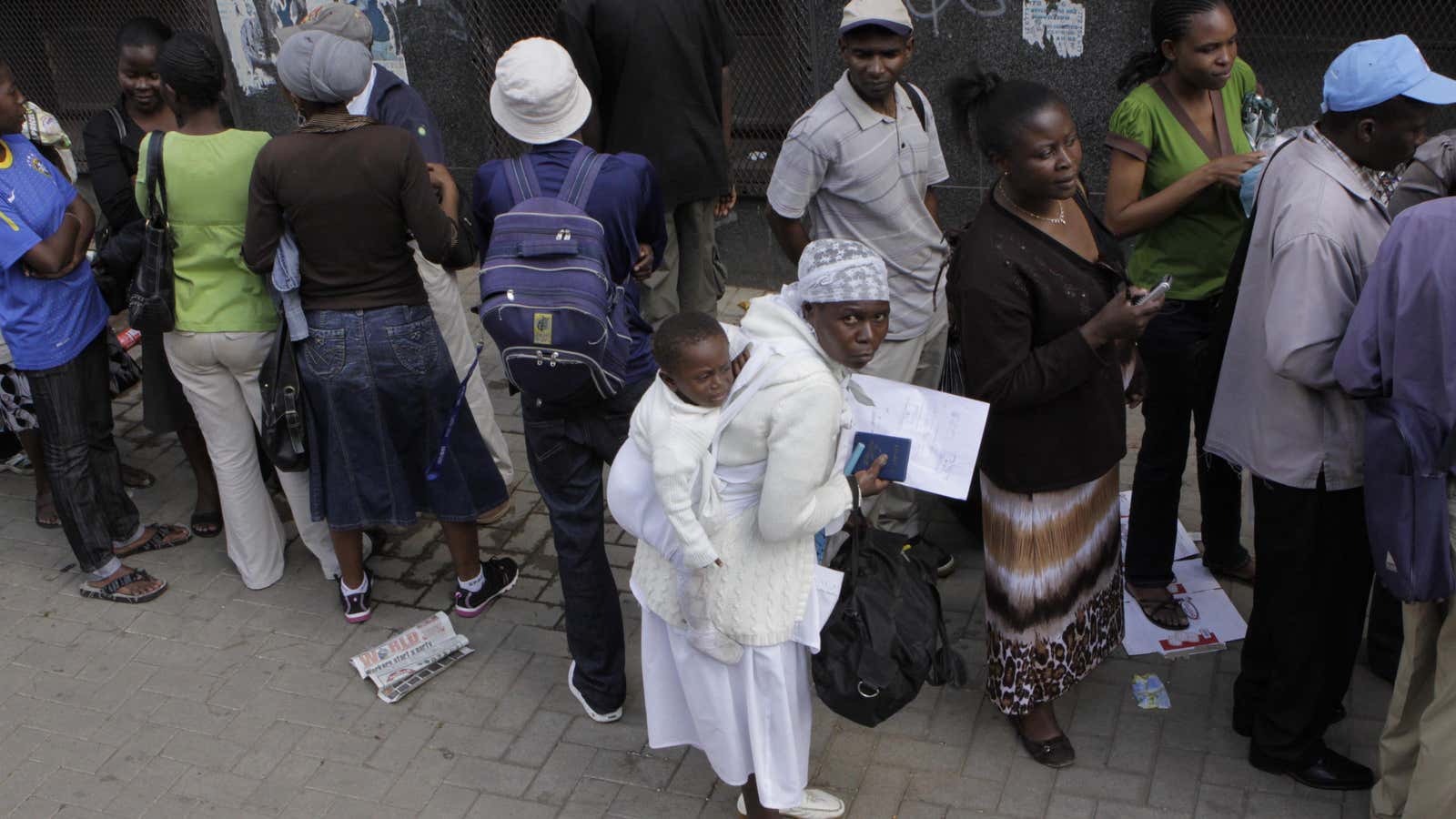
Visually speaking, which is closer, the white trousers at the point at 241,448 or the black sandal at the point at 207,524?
the white trousers at the point at 241,448

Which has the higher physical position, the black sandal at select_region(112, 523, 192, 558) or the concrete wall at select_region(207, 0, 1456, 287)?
the concrete wall at select_region(207, 0, 1456, 287)

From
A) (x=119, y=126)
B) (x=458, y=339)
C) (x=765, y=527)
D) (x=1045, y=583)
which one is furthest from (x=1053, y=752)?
(x=119, y=126)

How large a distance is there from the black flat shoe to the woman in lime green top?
2.74 metres

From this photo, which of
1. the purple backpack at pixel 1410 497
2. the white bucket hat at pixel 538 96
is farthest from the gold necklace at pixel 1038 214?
the white bucket hat at pixel 538 96

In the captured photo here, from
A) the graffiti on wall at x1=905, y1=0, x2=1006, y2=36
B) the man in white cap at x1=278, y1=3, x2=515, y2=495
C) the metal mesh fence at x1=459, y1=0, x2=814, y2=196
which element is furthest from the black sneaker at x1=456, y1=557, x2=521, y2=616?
the graffiti on wall at x1=905, y1=0, x2=1006, y2=36

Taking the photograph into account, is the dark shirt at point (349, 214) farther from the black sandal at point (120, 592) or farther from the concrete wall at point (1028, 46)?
the concrete wall at point (1028, 46)

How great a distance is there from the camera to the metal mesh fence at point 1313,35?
6.00 meters

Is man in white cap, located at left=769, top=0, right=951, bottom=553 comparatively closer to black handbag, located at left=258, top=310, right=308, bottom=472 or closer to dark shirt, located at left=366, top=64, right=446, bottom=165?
dark shirt, located at left=366, top=64, right=446, bottom=165

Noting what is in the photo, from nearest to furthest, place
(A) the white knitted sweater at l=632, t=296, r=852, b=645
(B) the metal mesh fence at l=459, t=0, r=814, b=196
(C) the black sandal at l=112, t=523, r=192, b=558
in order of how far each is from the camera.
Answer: (A) the white knitted sweater at l=632, t=296, r=852, b=645 < (C) the black sandal at l=112, t=523, r=192, b=558 < (B) the metal mesh fence at l=459, t=0, r=814, b=196

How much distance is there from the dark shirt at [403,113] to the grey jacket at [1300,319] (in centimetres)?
302

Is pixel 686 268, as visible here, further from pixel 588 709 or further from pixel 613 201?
pixel 588 709

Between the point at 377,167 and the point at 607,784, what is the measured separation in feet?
6.71

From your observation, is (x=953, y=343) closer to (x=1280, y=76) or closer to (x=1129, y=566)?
(x=1129, y=566)

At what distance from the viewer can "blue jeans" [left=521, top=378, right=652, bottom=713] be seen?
3857mm
